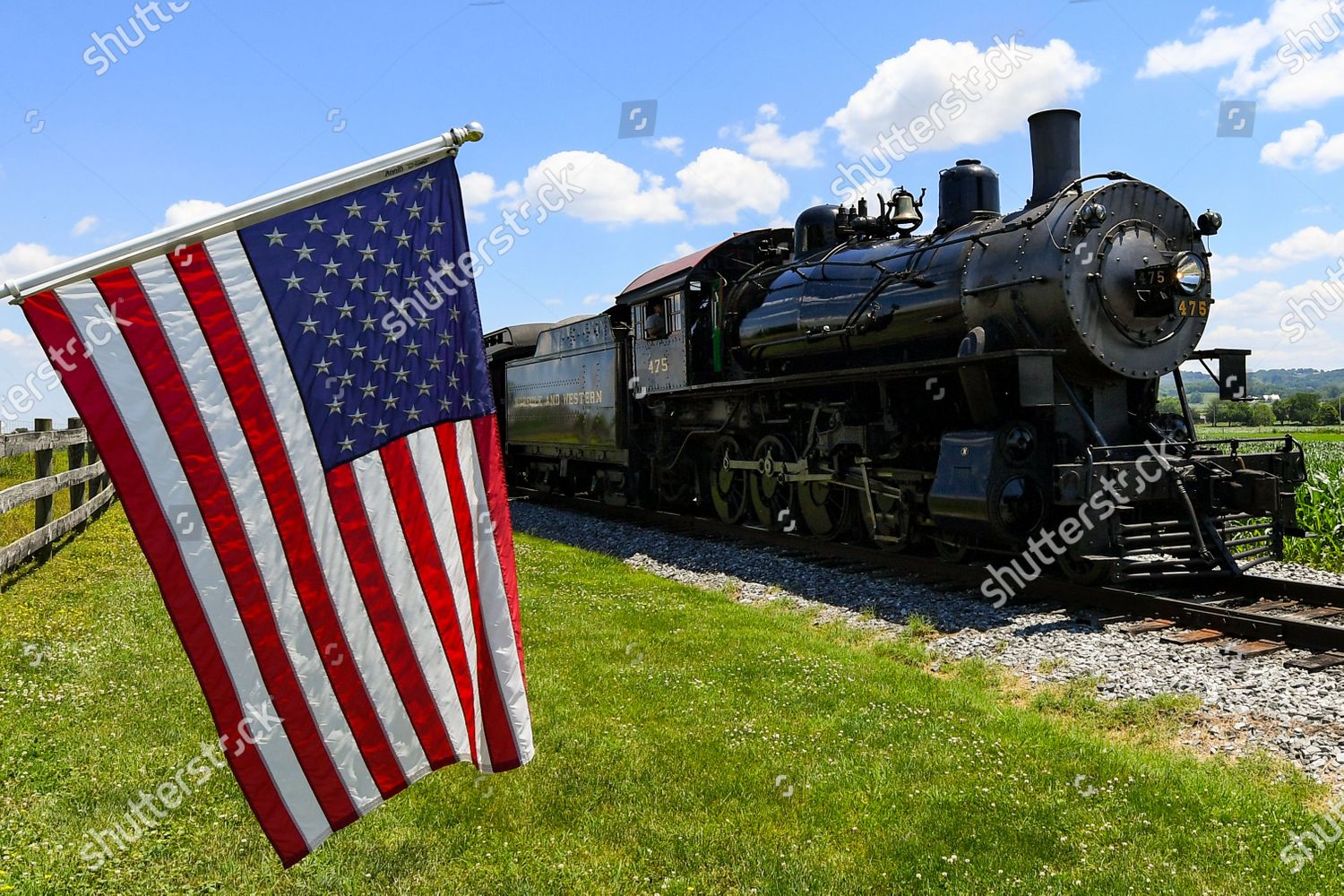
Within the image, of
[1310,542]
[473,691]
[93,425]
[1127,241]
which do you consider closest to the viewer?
[93,425]

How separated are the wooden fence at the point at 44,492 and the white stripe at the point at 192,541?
19.9ft

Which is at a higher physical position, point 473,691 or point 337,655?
point 337,655

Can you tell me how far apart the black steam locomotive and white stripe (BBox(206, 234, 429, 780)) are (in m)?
6.34

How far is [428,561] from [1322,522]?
12.1m

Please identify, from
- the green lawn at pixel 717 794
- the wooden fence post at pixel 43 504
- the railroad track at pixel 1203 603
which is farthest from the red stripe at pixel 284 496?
the wooden fence post at pixel 43 504

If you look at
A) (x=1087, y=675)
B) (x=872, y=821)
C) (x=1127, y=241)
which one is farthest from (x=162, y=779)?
(x=1127, y=241)

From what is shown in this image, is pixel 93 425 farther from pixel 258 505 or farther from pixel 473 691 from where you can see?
pixel 473 691

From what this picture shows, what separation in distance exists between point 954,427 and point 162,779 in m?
7.48

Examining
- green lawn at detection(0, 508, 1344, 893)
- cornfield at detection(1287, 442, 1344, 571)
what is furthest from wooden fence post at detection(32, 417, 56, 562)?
cornfield at detection(1287, 442, 1344, 571)

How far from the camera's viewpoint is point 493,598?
3.05 metres

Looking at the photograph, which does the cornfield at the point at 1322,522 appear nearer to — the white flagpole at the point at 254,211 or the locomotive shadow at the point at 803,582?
the locomotive shadow at the point at 803,582

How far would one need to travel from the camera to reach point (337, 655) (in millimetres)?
2846

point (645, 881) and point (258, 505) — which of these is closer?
point (258, 505)

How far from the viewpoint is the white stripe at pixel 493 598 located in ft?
9.93
